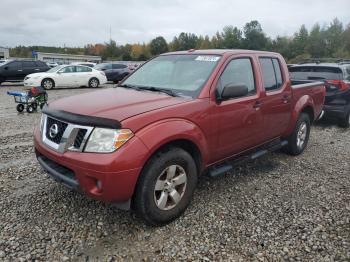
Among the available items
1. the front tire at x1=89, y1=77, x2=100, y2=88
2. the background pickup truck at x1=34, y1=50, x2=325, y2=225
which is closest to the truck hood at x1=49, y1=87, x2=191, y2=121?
the background pickup truck at x1=34, y1=50, x2=325, y2=225

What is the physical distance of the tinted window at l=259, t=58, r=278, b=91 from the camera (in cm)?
486

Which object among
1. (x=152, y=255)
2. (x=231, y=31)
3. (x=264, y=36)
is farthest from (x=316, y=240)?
(x=231, y=31)

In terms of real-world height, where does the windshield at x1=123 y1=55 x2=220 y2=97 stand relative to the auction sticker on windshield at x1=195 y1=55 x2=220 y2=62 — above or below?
below

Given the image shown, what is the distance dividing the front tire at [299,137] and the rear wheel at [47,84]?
14160mm

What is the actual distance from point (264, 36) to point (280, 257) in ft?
274

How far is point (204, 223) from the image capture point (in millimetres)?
3596

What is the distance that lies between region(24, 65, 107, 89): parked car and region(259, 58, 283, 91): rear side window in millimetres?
14149

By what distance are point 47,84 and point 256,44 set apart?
223ft

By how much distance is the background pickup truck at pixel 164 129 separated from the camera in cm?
302

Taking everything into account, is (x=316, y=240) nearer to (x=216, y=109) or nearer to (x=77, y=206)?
(x=216, y=109)

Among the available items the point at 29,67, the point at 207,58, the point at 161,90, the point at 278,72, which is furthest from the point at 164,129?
the point at 29,67

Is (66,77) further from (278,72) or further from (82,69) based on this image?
(278,72)

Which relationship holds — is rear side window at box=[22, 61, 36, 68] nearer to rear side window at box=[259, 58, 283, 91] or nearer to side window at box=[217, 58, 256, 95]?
rear side window at box=[259, 58, 283, 91]

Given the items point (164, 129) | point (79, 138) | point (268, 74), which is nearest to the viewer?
point (79, 138)
